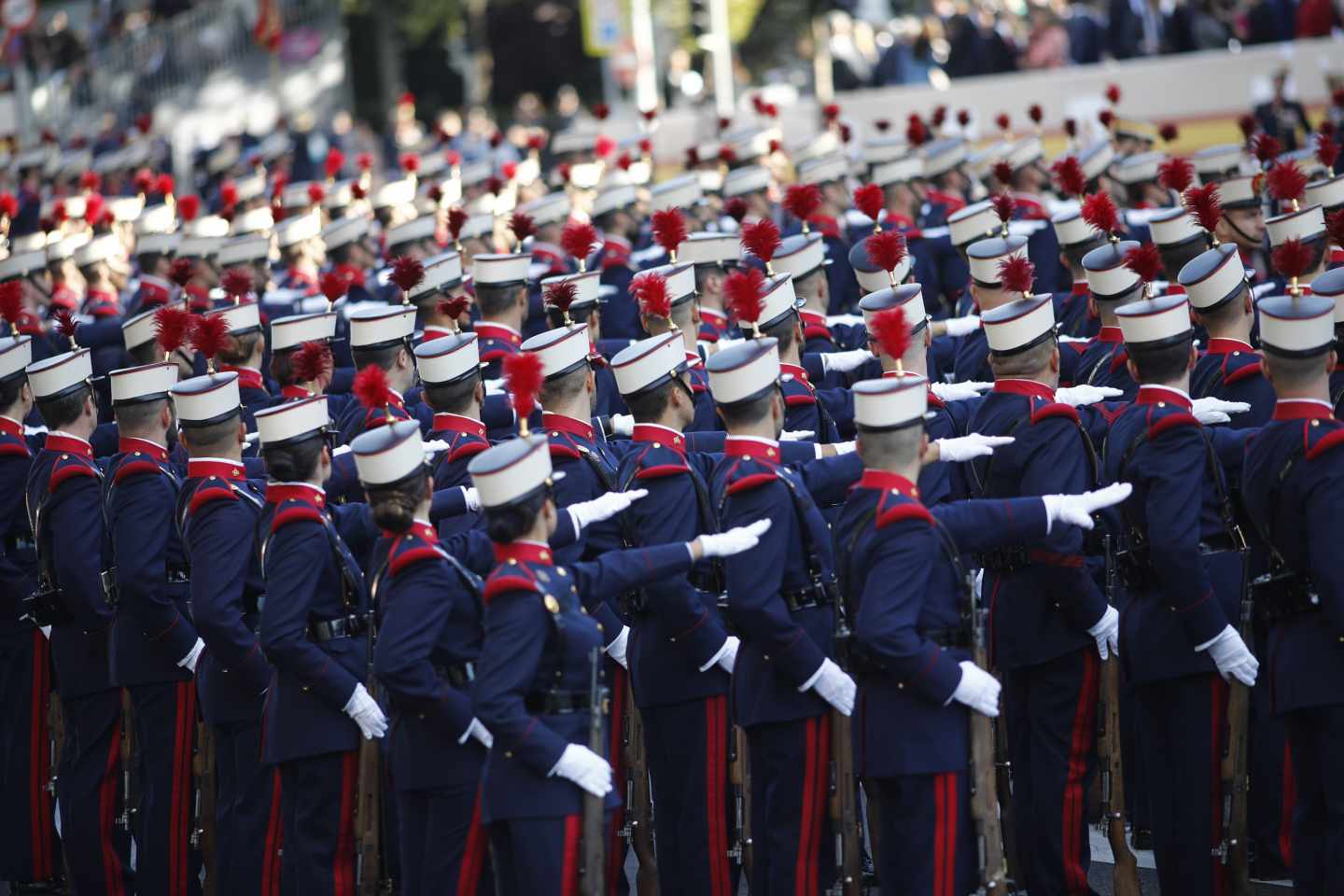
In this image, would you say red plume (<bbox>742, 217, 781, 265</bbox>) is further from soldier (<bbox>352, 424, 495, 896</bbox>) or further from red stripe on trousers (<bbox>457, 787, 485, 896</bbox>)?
red stripe on trousers (<bbox>457, 787, 485, 896</bbox>)

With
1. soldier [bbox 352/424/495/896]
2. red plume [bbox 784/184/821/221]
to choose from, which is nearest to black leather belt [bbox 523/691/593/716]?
soldier [bbox 352/424/495/896]

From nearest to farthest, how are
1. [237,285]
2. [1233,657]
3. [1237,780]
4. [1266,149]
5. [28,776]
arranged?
[1233,657], [1237,780], [28,776], [237,285], [1266,149]

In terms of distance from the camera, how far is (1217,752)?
598cm

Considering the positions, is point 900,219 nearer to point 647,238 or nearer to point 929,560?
point 647,238

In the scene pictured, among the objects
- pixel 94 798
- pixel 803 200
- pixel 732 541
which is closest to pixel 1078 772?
pixel 732 541

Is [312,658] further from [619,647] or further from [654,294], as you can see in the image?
[654,294]

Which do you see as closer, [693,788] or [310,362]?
[693,788]

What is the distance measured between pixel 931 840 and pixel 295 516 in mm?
2157

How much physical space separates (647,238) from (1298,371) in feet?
22.2

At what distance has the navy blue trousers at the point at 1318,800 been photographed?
5488 millimetres

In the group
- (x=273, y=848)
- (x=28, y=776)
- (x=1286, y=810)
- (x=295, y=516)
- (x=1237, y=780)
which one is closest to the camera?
(x=1237, y=780)

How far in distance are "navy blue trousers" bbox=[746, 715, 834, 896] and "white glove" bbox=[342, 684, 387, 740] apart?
1164 mm

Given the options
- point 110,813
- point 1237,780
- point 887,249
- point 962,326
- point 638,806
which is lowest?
point 110,813

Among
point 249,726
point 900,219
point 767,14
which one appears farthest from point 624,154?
point 767,14
